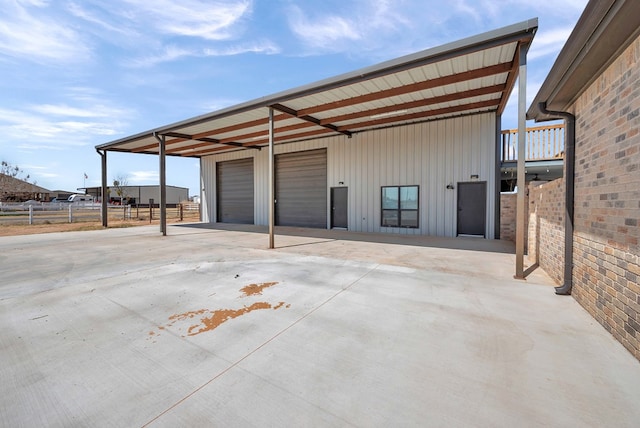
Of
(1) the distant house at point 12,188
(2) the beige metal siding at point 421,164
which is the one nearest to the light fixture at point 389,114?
(2) the beige metal siding at point 421,164

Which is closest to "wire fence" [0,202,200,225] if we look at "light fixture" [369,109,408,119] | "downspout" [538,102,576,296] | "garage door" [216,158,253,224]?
"garage door" [216,158,253,224]

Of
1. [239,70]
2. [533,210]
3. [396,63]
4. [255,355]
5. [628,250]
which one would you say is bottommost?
[255,355]

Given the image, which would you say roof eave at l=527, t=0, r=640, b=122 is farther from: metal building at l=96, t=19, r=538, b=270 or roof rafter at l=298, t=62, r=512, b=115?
roof rafter at l=298, t=62, r=512, b=115

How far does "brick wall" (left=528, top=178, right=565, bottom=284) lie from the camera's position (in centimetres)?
388

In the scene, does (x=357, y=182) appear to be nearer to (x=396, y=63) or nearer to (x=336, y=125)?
(x=336, y=125)

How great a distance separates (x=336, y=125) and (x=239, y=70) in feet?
13.0

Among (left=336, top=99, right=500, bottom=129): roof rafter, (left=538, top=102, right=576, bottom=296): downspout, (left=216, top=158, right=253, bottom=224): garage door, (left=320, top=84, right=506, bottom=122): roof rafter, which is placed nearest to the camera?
(left=538, top=102, right=576, bottom=296): downspout

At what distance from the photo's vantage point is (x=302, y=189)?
13.0 m

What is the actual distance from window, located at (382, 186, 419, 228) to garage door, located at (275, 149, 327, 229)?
292 cm

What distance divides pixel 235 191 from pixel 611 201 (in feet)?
49.8

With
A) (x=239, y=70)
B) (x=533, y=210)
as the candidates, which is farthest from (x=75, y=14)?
(x=533, y=210)

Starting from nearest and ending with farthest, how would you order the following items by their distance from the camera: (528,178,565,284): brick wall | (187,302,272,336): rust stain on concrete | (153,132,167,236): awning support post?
(187,302,272,336): rust stain on concrete < (528,178,565,284): brick wall < (153,132,167,236): awning support post

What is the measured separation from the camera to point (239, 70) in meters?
7.99

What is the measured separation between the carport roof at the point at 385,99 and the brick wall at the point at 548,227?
2473mm
